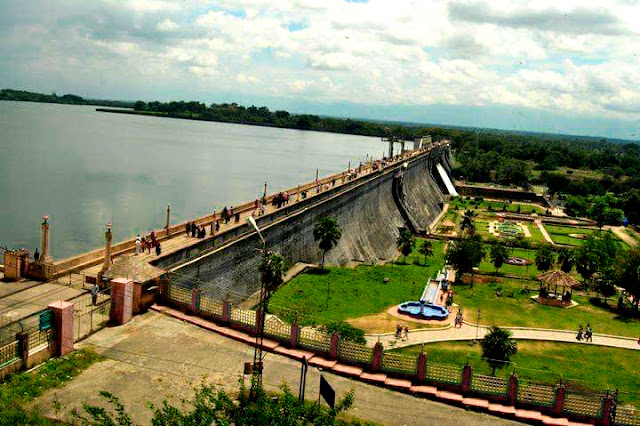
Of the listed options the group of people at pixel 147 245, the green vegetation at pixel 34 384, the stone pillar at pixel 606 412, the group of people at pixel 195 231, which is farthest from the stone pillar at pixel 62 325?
the stone pillar at pixel 606 412

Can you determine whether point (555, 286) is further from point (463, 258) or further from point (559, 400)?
point (559, 400)

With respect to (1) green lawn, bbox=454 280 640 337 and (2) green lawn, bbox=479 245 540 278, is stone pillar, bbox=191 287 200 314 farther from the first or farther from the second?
(2) green lawn, bbox=479 245 540 278

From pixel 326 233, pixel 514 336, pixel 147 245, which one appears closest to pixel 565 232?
pixel 326 233

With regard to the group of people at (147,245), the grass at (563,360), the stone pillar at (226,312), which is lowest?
the grass at (563,360)

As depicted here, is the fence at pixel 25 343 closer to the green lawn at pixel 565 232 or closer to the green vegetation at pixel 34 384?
the green vegetation at pixel 34 384

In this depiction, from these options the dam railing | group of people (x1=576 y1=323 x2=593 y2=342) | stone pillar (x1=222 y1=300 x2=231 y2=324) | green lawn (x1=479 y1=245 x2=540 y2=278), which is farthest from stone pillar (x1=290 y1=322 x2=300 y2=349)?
green lawn (x1=479 y1=245 x2=540 y2=278)
